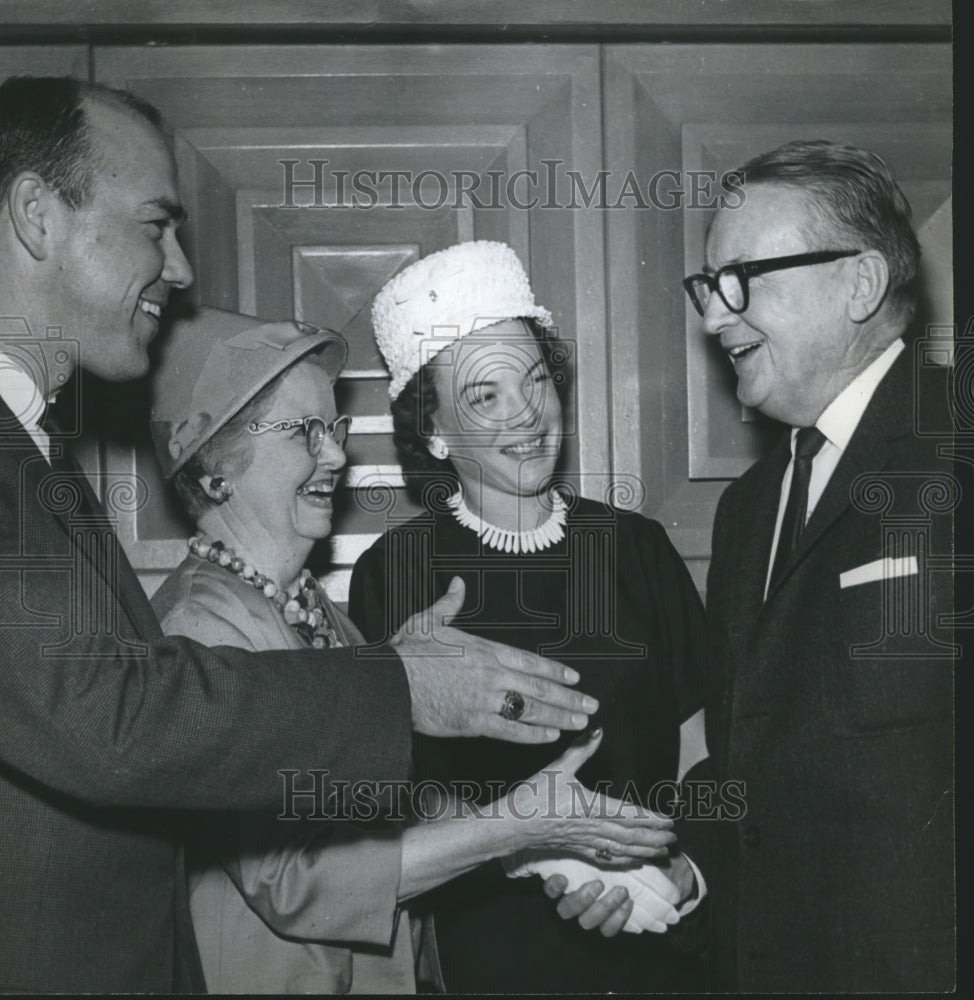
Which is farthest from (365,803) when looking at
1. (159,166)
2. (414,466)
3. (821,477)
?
(159,166)

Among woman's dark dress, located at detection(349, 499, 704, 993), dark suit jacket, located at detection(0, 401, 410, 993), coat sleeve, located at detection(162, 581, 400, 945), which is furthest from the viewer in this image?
woman's dark dress, located at detection(349, 499, 704, 993)

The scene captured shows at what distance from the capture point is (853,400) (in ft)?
4.79

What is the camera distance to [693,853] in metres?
1.56

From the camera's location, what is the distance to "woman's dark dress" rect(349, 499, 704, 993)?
1556 mm

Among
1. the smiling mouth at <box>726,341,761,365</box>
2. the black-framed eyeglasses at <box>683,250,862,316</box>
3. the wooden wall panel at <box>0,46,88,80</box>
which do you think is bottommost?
the smiling mouth at <box>726,341,761,365</box>

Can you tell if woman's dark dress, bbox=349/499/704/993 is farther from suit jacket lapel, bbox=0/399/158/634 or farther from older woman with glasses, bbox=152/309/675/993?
suit jacket lapel, bbox=0/399/158/634

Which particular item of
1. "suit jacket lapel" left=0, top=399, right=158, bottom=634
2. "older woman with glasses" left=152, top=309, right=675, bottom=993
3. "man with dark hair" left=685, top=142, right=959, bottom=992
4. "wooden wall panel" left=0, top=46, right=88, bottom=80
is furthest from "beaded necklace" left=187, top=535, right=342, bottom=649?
"wooden wall panel" left=0, top=46, right=88, bottom=80

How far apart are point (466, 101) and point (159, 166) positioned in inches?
22.2

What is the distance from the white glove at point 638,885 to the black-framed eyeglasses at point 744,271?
745mm

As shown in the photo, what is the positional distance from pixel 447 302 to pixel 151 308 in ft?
1.33

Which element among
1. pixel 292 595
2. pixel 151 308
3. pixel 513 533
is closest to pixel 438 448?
pixel 513 533

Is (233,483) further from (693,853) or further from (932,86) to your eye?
(932,86)

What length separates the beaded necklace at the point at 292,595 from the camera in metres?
1.41

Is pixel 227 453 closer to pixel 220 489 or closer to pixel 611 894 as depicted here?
pixel 220 489
